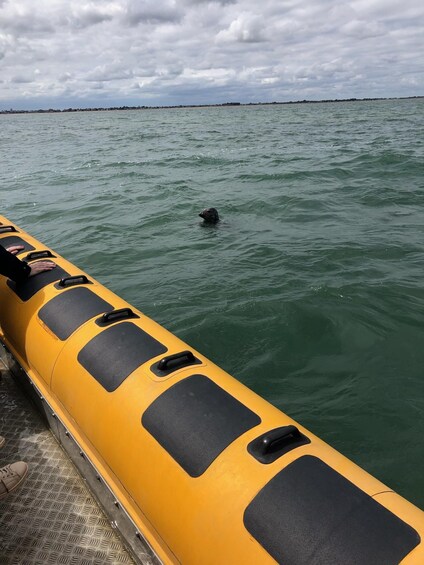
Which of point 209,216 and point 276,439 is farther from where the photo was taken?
point 209,216

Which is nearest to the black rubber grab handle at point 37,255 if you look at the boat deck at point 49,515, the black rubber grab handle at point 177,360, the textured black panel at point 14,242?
the textured black panel at point 14,242

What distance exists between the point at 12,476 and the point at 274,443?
6.01 feet

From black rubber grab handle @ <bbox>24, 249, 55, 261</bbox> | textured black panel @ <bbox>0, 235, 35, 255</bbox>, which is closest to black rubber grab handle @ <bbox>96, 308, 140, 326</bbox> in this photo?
black rubber grab handle @ <bbox>24, 249, 55, 261</bbox>

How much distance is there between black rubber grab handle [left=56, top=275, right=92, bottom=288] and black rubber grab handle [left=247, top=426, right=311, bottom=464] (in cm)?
236

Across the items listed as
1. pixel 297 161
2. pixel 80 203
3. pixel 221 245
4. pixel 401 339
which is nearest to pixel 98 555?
pixel 401 339

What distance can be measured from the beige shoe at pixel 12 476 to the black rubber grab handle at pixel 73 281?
148cm

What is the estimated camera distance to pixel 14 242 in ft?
16.2

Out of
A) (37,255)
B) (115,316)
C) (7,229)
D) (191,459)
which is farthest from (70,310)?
(7,229)

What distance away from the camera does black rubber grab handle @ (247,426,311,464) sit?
1.98 meters

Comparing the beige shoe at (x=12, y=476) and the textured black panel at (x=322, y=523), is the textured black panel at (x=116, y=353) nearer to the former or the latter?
the beige shoe at (x=12, y=476)

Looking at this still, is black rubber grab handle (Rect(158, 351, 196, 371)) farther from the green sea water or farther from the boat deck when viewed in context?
the green sea water

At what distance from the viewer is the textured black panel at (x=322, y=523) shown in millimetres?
1586

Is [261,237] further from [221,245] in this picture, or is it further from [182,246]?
[182,246]

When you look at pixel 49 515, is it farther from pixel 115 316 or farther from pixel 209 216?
pixel 209 216
